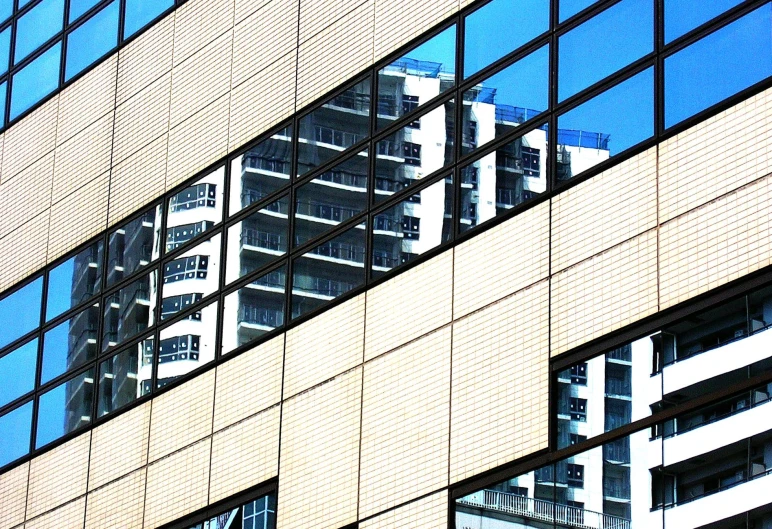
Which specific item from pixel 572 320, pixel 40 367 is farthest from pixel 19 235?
pixel 572 320

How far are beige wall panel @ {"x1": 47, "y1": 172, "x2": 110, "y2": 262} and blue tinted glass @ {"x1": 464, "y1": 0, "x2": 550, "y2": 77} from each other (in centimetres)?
855

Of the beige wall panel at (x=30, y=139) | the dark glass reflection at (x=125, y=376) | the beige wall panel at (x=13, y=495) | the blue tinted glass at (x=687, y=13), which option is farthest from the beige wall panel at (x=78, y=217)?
the blue tinted glass at (x=687, y=13)

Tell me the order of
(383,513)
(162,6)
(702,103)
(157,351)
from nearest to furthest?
(702,103), (383,513), (157,351), (162,6)

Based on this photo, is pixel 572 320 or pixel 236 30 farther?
pixel 236 30

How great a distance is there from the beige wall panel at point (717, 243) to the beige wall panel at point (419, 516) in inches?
153

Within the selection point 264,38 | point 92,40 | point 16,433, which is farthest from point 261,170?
point 16,433

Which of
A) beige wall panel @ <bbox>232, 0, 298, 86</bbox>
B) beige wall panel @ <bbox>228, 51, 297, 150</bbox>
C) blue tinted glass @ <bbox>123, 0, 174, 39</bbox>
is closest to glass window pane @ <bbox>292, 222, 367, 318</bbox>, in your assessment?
beige wall panel @ <bbox>228, 51, 297, 150</bbox>

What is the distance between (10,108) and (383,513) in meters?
14.6

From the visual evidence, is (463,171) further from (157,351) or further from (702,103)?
(157,351)

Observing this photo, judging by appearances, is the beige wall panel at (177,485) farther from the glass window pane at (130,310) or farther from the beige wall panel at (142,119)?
the beige wall panel at (142,119)

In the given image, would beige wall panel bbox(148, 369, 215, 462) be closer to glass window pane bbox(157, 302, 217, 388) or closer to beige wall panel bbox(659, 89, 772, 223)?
glass window pane bbox(157, 302, 217, 388)

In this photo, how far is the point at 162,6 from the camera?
29359 mm

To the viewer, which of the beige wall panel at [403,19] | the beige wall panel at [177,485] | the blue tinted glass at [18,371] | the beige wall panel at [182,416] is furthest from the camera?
the blue tinted glass at [18,371]

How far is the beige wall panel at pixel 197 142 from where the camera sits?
2681cm
